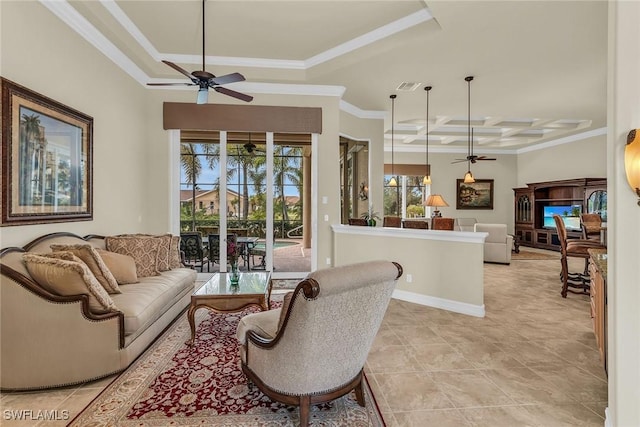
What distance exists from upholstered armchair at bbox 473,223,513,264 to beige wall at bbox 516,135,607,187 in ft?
12.7

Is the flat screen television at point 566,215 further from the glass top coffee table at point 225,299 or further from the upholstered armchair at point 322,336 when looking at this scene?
the upholstered armchair at point 322,336

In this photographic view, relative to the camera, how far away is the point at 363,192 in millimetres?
6922

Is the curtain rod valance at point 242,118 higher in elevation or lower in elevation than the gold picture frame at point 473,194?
higher

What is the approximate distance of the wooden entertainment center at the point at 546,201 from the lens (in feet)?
26.7

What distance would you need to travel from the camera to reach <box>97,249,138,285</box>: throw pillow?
3.23 meters

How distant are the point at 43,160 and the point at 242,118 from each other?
2.88m

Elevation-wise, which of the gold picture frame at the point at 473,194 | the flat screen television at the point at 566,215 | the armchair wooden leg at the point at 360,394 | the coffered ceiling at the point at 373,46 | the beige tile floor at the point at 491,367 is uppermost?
the coffered ceiling at the point at 373,46

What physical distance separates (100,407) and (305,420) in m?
1.39

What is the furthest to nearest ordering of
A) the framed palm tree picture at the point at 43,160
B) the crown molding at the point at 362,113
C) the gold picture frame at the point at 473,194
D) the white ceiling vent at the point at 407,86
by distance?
the gold picture frame at the point at 473,194, the crown molding at the point at 362,113, the white ceiling vent at the point at 407,86, the framed palm tree picture at the point at 43,160

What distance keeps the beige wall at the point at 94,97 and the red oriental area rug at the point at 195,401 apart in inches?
64.4

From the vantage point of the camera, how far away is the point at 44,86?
9.87 feet

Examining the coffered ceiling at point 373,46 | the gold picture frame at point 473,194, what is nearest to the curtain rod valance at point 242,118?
the coffered ceiling at point 373,46

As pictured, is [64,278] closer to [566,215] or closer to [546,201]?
[566,215]

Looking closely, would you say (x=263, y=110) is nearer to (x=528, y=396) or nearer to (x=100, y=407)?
(x=100, y=407)
